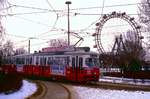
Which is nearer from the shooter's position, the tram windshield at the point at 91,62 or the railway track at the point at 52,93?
the railway track at the point at 52,93

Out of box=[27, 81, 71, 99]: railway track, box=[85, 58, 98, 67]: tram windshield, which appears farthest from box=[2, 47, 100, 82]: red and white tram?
box=[27, 81, 71, 99]: railway track

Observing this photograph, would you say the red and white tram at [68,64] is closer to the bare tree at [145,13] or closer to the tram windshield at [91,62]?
the tram windshield at [91,62]

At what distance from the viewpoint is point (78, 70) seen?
3234 centimetres

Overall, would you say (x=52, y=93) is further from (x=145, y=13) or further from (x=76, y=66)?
(x=145, y=13)

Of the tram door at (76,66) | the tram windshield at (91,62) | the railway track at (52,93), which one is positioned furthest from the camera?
the tram windshield at (91,62)

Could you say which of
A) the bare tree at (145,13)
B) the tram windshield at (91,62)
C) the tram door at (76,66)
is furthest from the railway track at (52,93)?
the bare tree at (145,13)

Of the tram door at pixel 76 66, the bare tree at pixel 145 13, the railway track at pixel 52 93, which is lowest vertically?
the railway track at pixel 52 93

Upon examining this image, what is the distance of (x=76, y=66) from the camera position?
32.5 meters

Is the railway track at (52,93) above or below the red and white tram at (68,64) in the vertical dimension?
below

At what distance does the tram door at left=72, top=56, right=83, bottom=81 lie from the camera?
106 feet

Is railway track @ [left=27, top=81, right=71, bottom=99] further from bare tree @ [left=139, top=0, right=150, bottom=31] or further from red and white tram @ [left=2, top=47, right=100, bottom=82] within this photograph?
bare tree @ [left=139, top=0, right=150, bottom=31]

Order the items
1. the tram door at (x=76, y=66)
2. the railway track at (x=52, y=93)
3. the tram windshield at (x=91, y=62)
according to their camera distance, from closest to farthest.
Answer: the railway track at (x=52, y=93)
the tram door at (x=76, y=66)
the tram windshield at (x=91, y=62)

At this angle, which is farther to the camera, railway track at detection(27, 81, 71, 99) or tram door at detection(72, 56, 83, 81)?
tram door at detection(72, 56, 83, 81)

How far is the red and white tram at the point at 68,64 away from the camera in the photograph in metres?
32.3
